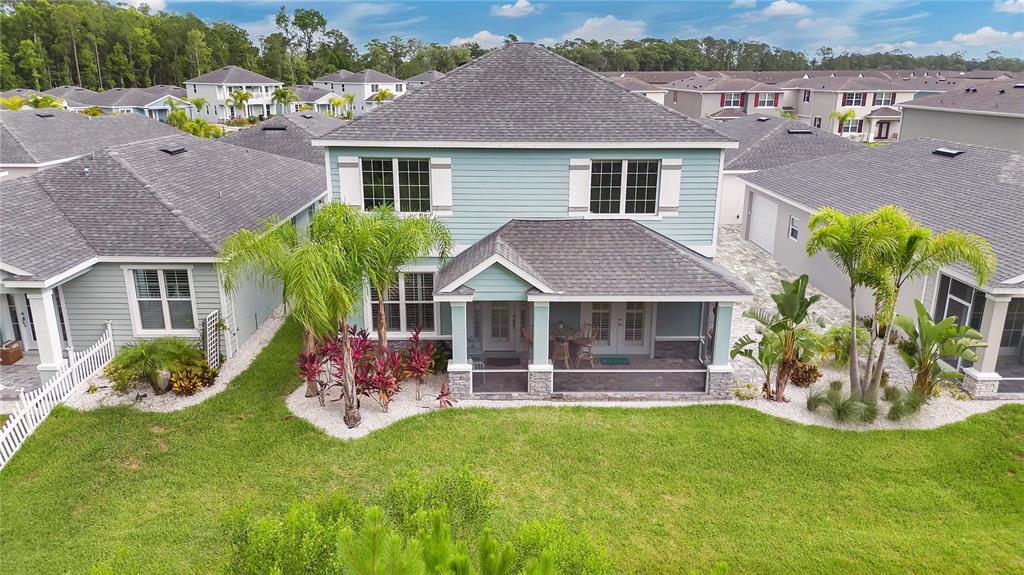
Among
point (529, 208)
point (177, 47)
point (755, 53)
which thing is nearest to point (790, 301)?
point (529, 208)

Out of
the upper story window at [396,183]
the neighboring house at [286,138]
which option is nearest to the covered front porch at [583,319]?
the upper story window at [396,183]

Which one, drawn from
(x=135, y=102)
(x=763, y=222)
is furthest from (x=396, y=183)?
(x=135, y=102)

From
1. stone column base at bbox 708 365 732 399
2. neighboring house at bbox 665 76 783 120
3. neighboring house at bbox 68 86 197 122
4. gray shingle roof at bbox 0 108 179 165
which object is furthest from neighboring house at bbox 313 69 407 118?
stone column base at bbox 708 365 732 399

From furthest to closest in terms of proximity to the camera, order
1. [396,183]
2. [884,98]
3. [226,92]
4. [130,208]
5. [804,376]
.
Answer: [226,92]
[884,98]
[130,208]
[396,183]
[804,376]

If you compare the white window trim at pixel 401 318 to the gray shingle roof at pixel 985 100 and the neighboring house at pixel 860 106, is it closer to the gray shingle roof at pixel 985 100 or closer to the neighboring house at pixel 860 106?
the gray shingle roof at pixel 985 100

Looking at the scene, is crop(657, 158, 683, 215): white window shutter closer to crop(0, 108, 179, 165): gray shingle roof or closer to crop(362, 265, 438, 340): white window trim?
crop(362, 265, 438, 340): white window trim

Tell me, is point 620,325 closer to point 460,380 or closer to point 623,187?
point 623,187

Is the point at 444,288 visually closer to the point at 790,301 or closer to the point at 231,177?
the point at 790,301

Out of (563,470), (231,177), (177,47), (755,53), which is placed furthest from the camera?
(755,53)
